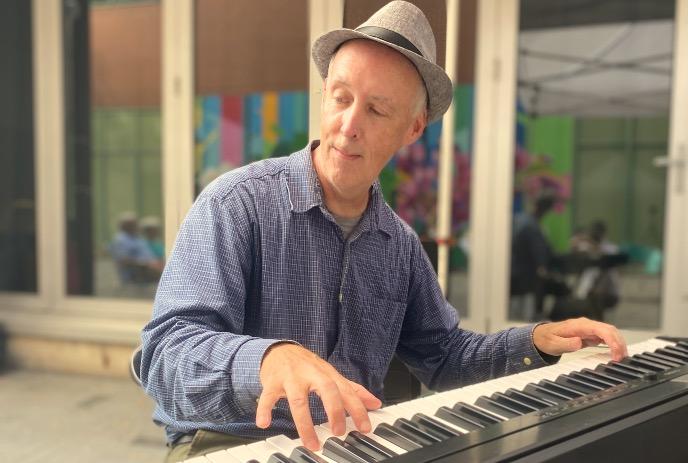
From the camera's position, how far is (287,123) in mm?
3029

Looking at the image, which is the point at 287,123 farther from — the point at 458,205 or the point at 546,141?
the point at 546,141

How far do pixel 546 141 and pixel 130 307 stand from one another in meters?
2.39

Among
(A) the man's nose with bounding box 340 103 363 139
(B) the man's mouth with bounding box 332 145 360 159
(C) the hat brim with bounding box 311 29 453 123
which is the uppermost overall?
(C) the hat brim with bounding box 311 29 453 123

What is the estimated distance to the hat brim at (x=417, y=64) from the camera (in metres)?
0.86

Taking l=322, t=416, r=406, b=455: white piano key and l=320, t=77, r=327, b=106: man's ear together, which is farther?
l=320, t=77, r=327, b=106: man's ear

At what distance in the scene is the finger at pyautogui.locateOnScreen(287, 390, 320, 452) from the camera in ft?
1.90

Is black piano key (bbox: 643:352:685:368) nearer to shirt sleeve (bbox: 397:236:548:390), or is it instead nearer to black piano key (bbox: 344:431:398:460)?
shirt sleeve (bbox: 397:236:548:390)

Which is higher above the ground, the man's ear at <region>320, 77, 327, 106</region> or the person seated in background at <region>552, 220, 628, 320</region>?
the man's ear at <region>320, 77, 327, 106</region>

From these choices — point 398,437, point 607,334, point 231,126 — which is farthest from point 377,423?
point 231,126

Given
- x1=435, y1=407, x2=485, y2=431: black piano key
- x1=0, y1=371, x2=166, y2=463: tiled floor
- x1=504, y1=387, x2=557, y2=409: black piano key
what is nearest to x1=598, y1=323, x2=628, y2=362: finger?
x1=504, y1=387, x2=557, y2=409: black piano key

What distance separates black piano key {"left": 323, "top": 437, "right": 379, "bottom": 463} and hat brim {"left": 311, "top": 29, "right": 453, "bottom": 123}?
0.51 m

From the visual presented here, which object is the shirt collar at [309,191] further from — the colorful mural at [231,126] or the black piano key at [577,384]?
the colorful mural at [231,126]

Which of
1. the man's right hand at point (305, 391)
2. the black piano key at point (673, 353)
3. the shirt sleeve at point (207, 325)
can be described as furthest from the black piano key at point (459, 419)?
the black piano key at point (673, 353)

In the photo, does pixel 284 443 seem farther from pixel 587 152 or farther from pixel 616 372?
pixel 587 152
